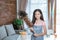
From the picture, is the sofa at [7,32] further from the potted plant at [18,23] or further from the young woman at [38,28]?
the young woman at [38,28]

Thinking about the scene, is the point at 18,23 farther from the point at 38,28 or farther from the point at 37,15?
the point at 38,28

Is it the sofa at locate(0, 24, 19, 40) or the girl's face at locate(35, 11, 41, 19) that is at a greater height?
the girl's face at locate(35, 11, 41, 19)

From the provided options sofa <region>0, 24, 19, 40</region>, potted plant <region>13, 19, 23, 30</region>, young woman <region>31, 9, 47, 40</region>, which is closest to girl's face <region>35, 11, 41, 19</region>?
young woman <region>31, 9, 47, 40</region>

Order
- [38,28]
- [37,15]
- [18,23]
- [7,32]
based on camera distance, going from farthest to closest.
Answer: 1. [18,23]
2. [7,32]
3. [37,15]
4. [38,28]

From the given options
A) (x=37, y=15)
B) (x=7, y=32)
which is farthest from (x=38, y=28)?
(x=7, y=32)

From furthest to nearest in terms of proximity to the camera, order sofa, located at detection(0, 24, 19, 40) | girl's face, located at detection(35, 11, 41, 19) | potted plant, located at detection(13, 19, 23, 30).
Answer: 1. potted plant, located at detection(13, 19, 23, 30)
2. sofa, located at detection(0, 24, 19, 40)
3. girl's face, located at detection(35, 11, 41, 19)

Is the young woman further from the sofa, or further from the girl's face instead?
the sofa

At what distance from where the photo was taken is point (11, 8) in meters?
4.75

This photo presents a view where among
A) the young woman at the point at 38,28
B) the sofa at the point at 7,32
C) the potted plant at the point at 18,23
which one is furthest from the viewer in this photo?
the potted plant at the point at 18,23

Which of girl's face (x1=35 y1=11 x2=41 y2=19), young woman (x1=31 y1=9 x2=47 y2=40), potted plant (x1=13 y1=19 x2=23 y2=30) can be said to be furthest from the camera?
potted plant (x1=13 y1=19 x2=23 y2=30)

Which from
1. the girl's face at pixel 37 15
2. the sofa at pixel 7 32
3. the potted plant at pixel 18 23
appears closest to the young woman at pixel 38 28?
the girl's face at pixel 37 15

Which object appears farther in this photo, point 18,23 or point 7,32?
point 18,23

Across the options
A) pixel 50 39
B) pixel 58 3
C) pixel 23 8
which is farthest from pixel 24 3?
pixel 50 39

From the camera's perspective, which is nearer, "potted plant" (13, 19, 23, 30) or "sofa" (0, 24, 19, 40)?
"sofa" (0, 24, 19, 40)
